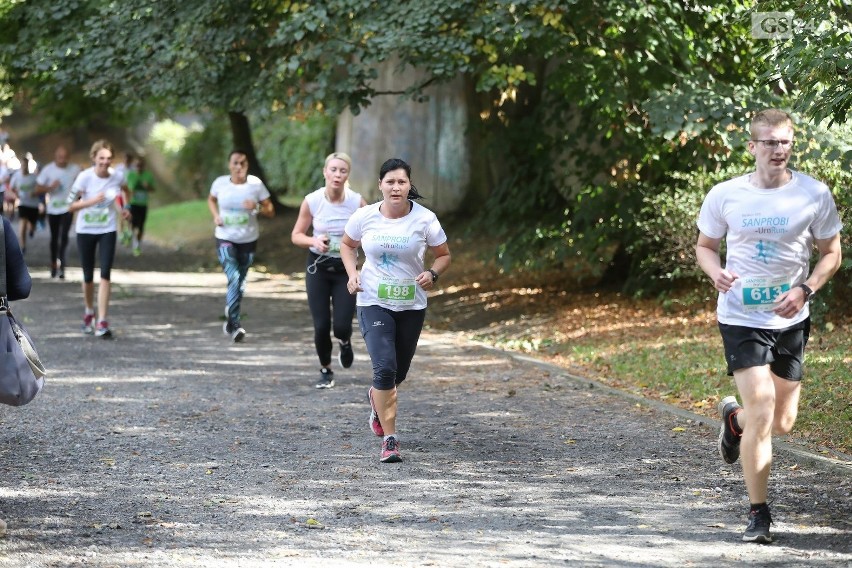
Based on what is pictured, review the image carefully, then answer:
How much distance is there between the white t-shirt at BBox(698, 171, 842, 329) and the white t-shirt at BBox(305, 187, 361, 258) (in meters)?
4.69

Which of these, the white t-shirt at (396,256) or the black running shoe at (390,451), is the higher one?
the white t-shirt at (396,256)

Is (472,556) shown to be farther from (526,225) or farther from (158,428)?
→ (526,225)

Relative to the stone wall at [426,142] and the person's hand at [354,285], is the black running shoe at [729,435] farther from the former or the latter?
the stone wall at [426,142]

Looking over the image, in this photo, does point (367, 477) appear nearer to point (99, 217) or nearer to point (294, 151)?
point (99, 217)

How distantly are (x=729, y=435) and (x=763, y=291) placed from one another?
914mm

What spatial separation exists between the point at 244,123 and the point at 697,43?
17489 millimetres

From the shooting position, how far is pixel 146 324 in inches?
606

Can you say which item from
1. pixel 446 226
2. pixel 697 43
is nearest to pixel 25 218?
pixel 446 226

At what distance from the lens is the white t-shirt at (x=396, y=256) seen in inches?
320

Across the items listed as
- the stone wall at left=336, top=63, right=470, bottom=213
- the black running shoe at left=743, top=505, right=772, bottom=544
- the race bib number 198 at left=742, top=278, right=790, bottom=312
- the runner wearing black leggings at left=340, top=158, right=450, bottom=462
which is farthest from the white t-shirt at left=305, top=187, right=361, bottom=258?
the stone wall at left=336, top=63, right=470, bottom=213

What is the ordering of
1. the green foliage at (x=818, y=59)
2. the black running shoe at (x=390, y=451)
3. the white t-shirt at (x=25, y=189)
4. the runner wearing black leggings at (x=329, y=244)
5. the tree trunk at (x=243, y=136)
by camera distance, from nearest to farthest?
1. the green foliage at (x=818, y=59)
2. the black running shoe at (x=390, y=451)
3. the runner wearing black leggings at (x=329, y=244)
4. the white t-shirt at (x=25, y=189)
5. the tree trunk at (x=243, y=136)

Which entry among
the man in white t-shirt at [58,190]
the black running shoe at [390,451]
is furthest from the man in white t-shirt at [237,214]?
the man in white t-shirt at [58,190]

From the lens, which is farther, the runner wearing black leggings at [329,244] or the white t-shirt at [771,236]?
the runner wearing black leggings at [329,244]

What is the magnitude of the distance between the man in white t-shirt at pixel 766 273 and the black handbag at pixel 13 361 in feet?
10.4
